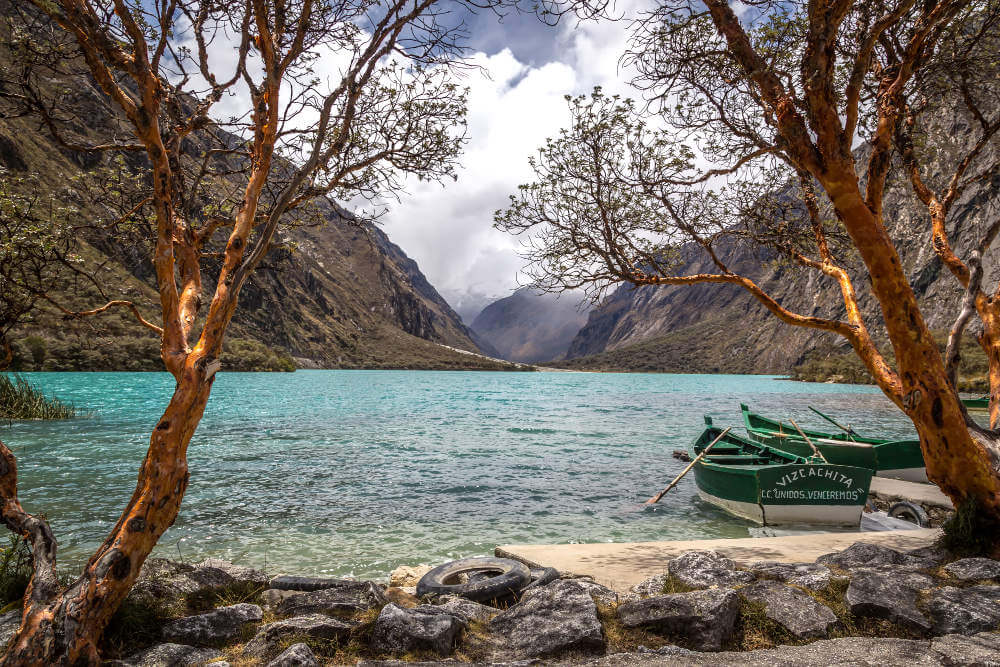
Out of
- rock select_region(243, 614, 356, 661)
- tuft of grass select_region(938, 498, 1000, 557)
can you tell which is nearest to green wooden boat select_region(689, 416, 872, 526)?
tuft of grass select_region(938, 498, 1000, 557)

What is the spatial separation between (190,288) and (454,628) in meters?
4.24

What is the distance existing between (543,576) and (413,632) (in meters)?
2.81

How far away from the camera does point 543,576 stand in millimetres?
6578

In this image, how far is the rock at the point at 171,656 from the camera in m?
3.86

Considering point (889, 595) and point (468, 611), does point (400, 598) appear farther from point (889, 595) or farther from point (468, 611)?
point (889, 595)

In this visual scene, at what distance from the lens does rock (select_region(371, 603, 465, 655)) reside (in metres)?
4.12

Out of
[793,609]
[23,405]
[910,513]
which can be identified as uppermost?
[793,609]

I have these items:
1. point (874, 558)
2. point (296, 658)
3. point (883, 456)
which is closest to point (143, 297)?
point (296, 658)

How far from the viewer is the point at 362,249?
8211mm

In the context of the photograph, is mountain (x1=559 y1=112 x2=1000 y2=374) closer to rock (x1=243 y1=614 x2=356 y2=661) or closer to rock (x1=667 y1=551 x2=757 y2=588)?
rock (x1=667 y1=551 x2=757 y2=588)

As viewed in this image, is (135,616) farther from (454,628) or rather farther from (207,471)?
(207,471)

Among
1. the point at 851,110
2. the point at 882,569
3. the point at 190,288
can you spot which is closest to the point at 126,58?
the point at 190,288

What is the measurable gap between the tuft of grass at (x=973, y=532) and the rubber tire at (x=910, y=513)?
593cm

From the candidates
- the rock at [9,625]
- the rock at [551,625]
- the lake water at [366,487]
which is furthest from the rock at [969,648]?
the lake water at [366,487]
